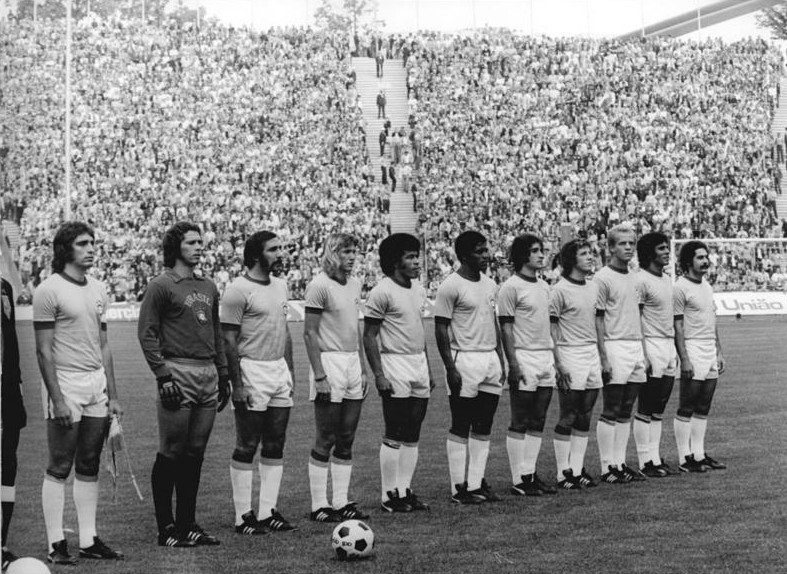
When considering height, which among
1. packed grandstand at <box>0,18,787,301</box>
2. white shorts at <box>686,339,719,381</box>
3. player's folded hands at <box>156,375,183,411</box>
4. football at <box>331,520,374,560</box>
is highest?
packed grandstand at <box>0,18,787,301</box>

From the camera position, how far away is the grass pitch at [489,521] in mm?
7418

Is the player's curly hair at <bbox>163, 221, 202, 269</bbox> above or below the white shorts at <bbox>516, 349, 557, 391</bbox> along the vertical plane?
above

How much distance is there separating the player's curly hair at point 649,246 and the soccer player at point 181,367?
449cm

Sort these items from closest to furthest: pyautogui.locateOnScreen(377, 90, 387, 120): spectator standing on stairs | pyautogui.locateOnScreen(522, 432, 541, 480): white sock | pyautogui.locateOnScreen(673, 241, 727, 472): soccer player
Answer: pyautogui.locateOnScreen(522, 432, 541, 480): white sock, pyautogui.locateOnScreen(673, 241, 727, 472): soccer player, pyautogui.locateOnScreen(377, 90, 387, 120): spectator standing on stairs

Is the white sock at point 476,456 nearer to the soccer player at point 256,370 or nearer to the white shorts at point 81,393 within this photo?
the soccer player at point 256,370

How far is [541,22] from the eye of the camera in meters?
49.0

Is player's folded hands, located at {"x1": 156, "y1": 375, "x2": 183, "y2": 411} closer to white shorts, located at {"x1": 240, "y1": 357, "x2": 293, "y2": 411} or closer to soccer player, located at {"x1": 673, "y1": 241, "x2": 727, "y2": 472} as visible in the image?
white shorts, located at {"x1": 240, "y1": 357, "x2": 293, "y2": 411}

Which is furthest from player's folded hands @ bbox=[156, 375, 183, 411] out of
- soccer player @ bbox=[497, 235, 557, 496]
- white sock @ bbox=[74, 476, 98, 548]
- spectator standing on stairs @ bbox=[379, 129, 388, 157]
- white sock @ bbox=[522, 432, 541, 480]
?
spectator standing on stairs @ bbox=[379, 129, 388, 157]

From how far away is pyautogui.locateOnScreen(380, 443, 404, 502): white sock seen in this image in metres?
9.16

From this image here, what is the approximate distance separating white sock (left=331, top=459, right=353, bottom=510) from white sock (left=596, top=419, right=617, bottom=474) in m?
2.53

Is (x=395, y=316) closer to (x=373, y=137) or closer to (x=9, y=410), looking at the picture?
(x=9, y=410)

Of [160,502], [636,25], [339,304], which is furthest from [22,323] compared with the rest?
[636,25]

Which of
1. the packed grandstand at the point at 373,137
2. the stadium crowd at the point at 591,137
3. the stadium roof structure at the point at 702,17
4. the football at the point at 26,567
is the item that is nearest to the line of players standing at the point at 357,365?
the football at the point at 26,567

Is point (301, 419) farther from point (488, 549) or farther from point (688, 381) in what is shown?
point (488, 549)
